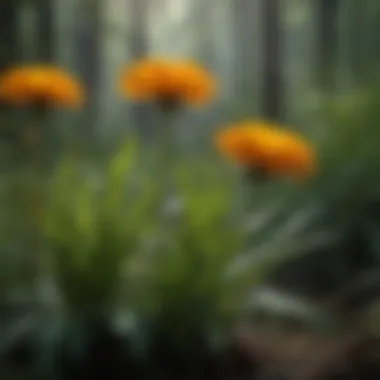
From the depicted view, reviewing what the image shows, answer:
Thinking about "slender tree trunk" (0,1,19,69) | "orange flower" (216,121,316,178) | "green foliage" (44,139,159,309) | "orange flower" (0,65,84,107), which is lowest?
"green foliage" (44,139,159,309)

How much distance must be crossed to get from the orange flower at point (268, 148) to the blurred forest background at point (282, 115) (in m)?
0.02

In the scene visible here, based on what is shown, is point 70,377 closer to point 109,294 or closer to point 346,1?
point 109,294

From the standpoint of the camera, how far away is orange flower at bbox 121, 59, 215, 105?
80cm

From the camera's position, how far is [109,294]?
29.3 inches

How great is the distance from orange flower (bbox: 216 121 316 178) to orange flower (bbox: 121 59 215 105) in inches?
1.7

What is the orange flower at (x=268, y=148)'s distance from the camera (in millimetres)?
771

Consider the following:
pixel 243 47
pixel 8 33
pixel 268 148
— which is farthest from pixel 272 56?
pixel 8 33

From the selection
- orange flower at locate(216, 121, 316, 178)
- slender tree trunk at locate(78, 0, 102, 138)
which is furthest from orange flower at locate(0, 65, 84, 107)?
orange flower at locate(216, 121, 316, 178)

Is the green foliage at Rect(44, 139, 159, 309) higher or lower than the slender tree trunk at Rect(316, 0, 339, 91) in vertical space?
lower

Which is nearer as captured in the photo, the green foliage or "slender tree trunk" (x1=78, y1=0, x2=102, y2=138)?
the green foliage

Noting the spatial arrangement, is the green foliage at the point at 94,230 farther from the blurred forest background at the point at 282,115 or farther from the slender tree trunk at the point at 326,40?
the slender tree trunk at the point at 326,40

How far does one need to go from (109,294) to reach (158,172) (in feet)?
0.42

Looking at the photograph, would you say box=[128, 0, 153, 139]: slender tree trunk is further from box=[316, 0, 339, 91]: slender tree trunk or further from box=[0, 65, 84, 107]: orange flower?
box=[316, 0, 339, 91]: slender tree trunk

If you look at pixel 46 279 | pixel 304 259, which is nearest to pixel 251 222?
pixel 304 259
